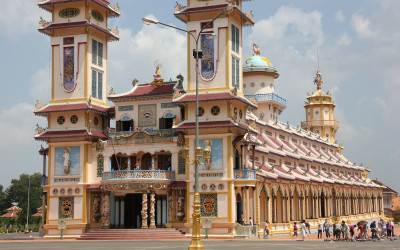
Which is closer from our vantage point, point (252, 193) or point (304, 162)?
point (252, 193)

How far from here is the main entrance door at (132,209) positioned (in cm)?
5728

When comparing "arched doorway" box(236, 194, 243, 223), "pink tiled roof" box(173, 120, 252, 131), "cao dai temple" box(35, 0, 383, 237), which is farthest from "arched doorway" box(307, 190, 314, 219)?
"pink tiled roof" box(173, 120, 252, 131)

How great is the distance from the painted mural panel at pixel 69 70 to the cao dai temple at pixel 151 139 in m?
0.10

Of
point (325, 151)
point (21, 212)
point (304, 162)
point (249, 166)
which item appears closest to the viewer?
point (249, 166)

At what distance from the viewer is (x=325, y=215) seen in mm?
77562

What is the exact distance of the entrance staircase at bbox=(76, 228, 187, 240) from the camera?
166ft

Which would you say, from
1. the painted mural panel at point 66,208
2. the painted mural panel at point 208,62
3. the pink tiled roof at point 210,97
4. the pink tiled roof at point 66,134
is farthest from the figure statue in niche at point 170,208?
the painted mural panel at point 208,62

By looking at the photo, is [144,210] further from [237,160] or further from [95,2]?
[95,2]

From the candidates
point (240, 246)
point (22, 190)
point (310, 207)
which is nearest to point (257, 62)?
point (310, 207)

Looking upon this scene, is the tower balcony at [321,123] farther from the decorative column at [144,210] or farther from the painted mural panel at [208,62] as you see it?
the decorative column at [144,210]

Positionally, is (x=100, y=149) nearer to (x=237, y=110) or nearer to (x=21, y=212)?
(x=237, y=110)

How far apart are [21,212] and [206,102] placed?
221 ft

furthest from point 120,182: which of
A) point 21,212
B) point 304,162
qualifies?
point 21,212

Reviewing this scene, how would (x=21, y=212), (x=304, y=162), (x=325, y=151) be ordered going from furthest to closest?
(x=21, y=212) → (x=325, y=151) → (x=304, y=162)
